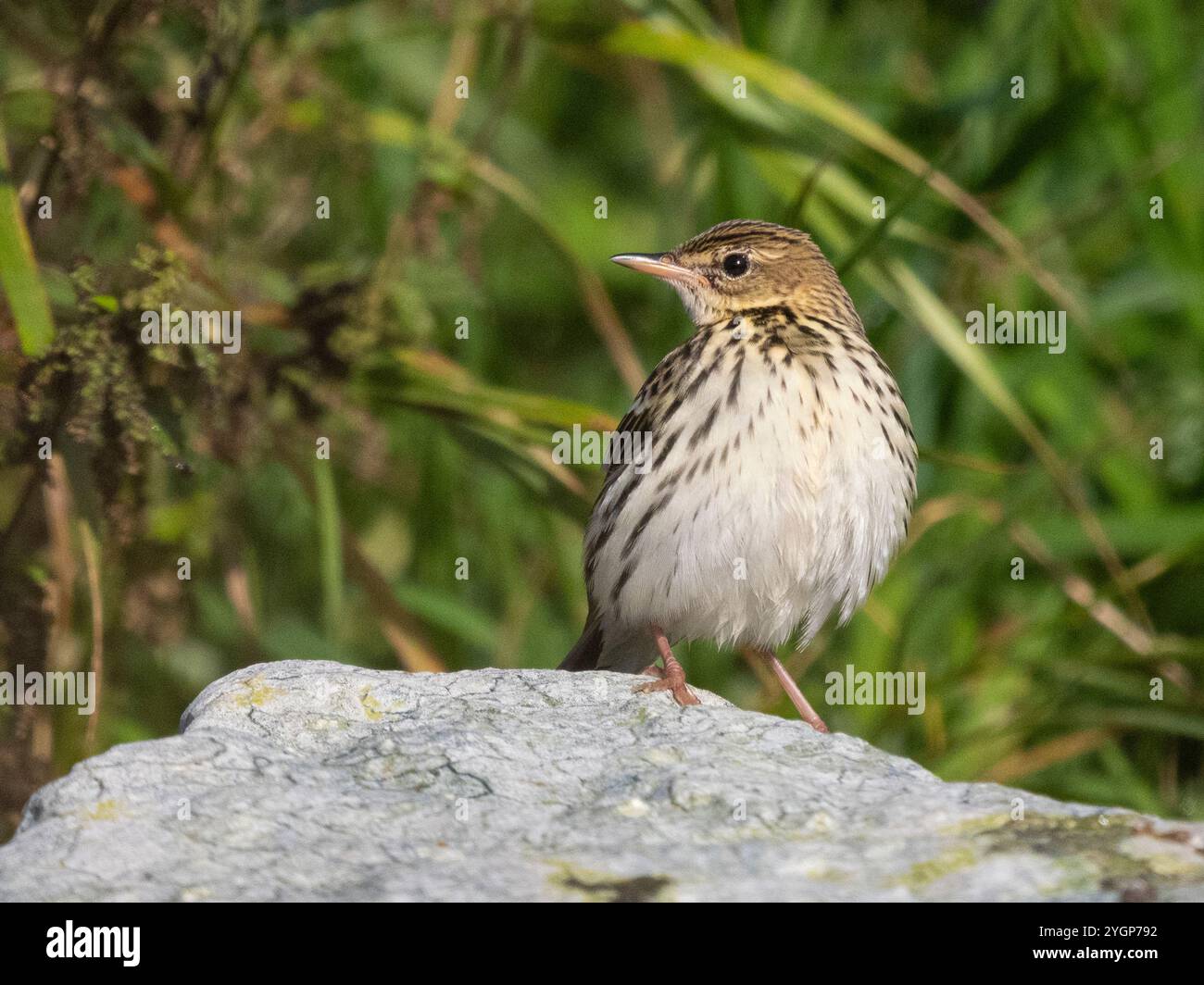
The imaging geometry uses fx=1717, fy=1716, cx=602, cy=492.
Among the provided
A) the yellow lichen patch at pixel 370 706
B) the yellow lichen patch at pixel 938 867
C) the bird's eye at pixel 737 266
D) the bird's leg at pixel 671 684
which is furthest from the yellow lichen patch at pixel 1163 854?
the bird's eye at pixel 737 266

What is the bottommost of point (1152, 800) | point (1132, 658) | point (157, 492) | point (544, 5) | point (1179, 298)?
point (1152, 800)

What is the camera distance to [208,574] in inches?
233

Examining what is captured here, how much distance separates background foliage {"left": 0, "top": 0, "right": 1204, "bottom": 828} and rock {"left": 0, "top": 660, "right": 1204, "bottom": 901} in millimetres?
1501

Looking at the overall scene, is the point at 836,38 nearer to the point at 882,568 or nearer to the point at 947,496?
the point at 947,496

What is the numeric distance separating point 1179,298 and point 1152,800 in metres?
2.00

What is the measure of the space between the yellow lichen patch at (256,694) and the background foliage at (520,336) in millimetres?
1066

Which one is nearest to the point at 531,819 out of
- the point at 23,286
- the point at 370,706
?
the point at 370,706

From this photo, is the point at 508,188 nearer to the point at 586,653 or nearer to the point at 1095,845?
the point at 586,653

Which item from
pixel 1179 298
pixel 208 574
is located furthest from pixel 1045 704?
pixel 208 574

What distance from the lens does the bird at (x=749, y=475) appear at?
4520 mm

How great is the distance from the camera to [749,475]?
14.7 feet

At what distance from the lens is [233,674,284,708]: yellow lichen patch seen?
3.79 m

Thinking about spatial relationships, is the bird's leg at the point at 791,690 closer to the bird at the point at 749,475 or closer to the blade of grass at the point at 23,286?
the bird at the point at 749,475
